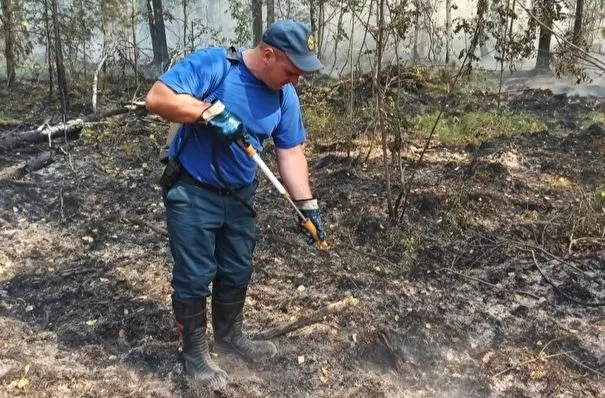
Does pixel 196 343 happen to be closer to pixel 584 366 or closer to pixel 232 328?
pixel 232 328

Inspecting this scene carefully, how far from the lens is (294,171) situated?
9.77 ft

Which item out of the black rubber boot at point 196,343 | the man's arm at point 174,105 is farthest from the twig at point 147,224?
the man's arm at point 174,105

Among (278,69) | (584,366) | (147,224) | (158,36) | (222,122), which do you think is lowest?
(584,366)

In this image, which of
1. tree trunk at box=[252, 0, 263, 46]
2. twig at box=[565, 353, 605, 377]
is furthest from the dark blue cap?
tree trunk at box=[252, 0, 263, 46]

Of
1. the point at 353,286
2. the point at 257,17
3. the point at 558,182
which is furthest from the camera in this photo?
the point at 257,17

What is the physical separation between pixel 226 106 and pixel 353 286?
1935mm

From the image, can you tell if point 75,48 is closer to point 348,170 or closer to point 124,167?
point 124,167

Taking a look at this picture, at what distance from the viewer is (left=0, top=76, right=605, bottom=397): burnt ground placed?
3014mm

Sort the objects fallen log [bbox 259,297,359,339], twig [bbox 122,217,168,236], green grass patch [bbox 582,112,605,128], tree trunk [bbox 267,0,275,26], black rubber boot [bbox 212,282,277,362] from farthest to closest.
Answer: tree trunk [bbox 267,0,275,26] < green grass patch [bbox 582,112,605,128] < twig [bbox 122,217,168,236] < fallen log [bbox 259,297,359,339] < black rubber boot [bbox 212,282,277,362]

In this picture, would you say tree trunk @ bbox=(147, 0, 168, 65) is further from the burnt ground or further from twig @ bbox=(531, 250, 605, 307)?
twig @ bbox=(531, 250, 605, 307)

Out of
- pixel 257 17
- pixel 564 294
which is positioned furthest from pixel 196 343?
pixel 257 17

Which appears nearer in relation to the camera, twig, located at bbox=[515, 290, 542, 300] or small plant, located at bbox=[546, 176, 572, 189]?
twig, located at bbox=[515, 290, 542, 300]

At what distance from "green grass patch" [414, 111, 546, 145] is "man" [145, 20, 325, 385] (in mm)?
5603

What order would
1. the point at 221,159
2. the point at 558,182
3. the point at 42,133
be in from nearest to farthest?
the point at 221,159 < the point at 558,182 < the point at 42,133
